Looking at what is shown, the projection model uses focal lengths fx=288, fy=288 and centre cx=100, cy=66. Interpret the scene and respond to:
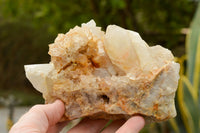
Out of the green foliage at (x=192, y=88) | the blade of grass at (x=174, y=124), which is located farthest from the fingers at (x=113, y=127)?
the blade of grass at (x=174, y=124)

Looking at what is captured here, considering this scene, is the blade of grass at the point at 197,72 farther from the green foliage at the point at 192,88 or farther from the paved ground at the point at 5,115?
the paved ground at the point at 5,115

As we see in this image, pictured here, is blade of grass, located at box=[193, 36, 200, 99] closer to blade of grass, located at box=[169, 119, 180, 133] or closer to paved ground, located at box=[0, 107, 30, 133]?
blade of grass, located at box=[169, 119, 180, 133]

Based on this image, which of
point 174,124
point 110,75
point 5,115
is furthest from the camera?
point 5,115

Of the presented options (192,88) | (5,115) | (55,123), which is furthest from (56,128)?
(5,115)

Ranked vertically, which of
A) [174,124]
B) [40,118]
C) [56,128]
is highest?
[40,118]

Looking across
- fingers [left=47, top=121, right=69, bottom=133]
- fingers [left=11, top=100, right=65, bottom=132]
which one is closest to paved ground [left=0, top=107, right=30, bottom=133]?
fingers [left=47, top=121, right=69, bottom=133]

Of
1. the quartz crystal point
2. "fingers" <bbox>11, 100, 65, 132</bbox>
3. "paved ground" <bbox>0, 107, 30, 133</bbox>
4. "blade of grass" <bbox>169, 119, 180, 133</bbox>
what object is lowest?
"paved ground" <bbox>0, 107, 30, 133</bbox>

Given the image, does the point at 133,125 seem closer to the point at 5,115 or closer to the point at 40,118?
the point at 40,118
